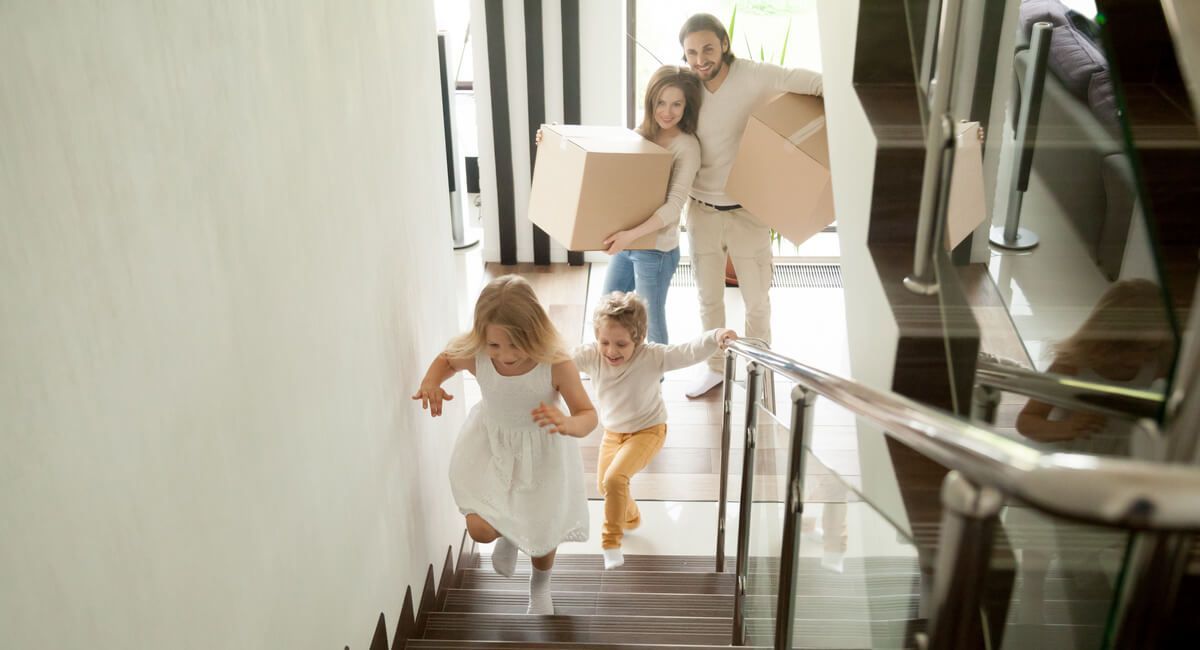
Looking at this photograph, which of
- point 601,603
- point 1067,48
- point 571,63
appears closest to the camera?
point 1067,48

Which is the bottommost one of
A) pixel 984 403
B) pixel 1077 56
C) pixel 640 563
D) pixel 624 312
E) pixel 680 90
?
pixel 640 563

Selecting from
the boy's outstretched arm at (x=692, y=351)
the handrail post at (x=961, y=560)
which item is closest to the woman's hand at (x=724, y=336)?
the boy's outstretched arm at (x=692, y=351)

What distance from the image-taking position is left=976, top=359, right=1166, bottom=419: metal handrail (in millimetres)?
1177

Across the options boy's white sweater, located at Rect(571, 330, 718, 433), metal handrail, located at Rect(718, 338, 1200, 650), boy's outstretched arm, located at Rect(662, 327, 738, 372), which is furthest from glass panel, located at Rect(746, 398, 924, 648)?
boy's white sweater, located at Rect(571, 330, 718, 433)

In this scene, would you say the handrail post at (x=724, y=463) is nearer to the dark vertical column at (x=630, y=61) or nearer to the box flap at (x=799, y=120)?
the box flap at (x=799, y=120)

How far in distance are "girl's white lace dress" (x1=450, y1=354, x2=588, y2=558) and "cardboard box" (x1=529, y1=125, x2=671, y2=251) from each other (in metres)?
0.97

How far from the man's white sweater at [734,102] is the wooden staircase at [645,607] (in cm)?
155

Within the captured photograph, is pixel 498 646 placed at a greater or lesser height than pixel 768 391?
lesser

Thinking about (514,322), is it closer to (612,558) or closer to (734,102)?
(612,558)

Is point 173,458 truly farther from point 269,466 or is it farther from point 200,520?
point 269,466

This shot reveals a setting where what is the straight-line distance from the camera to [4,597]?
0.89 metres

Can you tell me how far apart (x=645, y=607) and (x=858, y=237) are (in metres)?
1.41

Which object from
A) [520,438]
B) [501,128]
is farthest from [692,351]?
[501,128]

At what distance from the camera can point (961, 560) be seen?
767 mm
